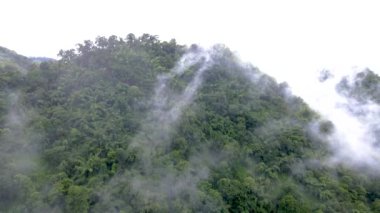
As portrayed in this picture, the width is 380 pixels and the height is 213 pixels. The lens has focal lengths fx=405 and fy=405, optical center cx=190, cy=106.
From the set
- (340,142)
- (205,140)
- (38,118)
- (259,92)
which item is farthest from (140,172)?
(340,142)

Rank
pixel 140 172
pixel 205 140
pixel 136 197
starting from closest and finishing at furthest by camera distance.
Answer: pixel 136 197 < pixel 140 172 < pixel 205 140

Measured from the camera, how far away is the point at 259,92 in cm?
3538

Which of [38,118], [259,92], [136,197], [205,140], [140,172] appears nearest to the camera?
[136,197]

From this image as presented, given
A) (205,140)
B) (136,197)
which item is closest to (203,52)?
(205,140)

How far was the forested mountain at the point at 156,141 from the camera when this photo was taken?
22766 mm

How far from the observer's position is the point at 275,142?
2964 cm

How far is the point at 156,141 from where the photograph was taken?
27281 millimetres

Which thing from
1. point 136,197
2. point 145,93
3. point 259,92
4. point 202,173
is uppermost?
point 259,92

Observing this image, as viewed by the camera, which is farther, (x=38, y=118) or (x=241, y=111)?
(x=241, y=111)

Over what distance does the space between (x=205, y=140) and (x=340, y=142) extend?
1202 cm

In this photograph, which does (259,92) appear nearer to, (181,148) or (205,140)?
(205,140)

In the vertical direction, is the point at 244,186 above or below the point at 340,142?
below

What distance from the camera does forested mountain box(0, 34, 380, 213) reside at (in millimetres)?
22766

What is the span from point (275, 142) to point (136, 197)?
12.1m
